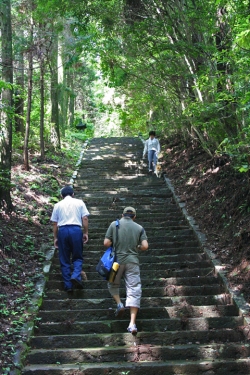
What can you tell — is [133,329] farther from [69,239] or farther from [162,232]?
[162,232]

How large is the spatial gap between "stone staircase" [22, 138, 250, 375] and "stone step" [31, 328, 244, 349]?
13 mm

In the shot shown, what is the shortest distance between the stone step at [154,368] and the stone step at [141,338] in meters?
0.55

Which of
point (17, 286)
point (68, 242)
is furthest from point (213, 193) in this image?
point (17, 286)

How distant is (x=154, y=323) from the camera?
648cm

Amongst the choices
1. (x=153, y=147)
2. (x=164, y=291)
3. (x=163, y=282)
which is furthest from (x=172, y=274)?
(x=153, y=147)

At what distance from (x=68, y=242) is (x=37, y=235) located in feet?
8.82

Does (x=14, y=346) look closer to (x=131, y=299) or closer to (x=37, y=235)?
(x=131, y=299)

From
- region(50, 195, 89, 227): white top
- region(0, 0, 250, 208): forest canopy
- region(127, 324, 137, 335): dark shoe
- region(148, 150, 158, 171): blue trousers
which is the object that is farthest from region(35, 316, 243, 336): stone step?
region(148, 150, 158, 171): blue trousers

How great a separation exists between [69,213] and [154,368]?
2889 mm

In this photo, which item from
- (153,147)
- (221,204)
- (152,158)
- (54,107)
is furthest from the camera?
(54,107)

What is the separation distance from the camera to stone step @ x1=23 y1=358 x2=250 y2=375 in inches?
210

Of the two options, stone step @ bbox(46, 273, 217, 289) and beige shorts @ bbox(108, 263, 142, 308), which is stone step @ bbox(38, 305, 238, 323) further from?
stone step @ bbox(46, 273, 217, 289)

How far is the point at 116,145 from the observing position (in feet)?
67.7

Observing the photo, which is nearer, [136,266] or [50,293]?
[136,266]
